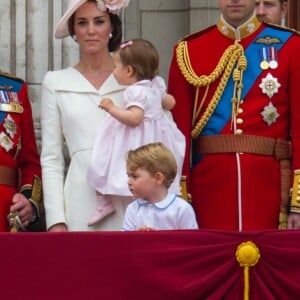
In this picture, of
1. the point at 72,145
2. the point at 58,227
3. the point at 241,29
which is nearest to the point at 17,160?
the point at 72,145

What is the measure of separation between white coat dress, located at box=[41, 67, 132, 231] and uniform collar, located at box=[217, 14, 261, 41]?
1.55 feet

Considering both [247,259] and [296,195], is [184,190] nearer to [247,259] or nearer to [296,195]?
[296,195]

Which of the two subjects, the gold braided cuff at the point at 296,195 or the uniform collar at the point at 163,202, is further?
the gold braided cuff at the point at 296,195

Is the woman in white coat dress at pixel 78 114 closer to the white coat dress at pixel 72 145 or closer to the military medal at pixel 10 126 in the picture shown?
the white coat dress at pixel 72 145

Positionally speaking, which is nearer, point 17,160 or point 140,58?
point 140,58

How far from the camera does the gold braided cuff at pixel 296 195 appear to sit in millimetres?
6301

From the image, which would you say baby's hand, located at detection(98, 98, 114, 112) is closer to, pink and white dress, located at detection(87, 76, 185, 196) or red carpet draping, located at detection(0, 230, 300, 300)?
pink and white dress, located at detection(87, 76, 185, 196)

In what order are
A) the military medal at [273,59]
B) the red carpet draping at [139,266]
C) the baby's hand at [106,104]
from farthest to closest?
the military medal at [273,59] → the baby's hand at [106,104] → the red carpet draping at [139,266]

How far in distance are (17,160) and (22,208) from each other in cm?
23

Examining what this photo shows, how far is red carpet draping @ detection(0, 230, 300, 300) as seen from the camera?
5633 millimetres

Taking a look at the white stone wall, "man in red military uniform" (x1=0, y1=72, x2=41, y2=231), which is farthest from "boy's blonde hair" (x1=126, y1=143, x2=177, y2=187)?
the white stone wall

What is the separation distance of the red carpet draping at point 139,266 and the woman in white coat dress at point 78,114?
2.39 feet

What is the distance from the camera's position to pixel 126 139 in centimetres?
631

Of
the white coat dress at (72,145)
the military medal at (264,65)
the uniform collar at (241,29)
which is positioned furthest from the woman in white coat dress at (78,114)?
the military medal at (264,65)
